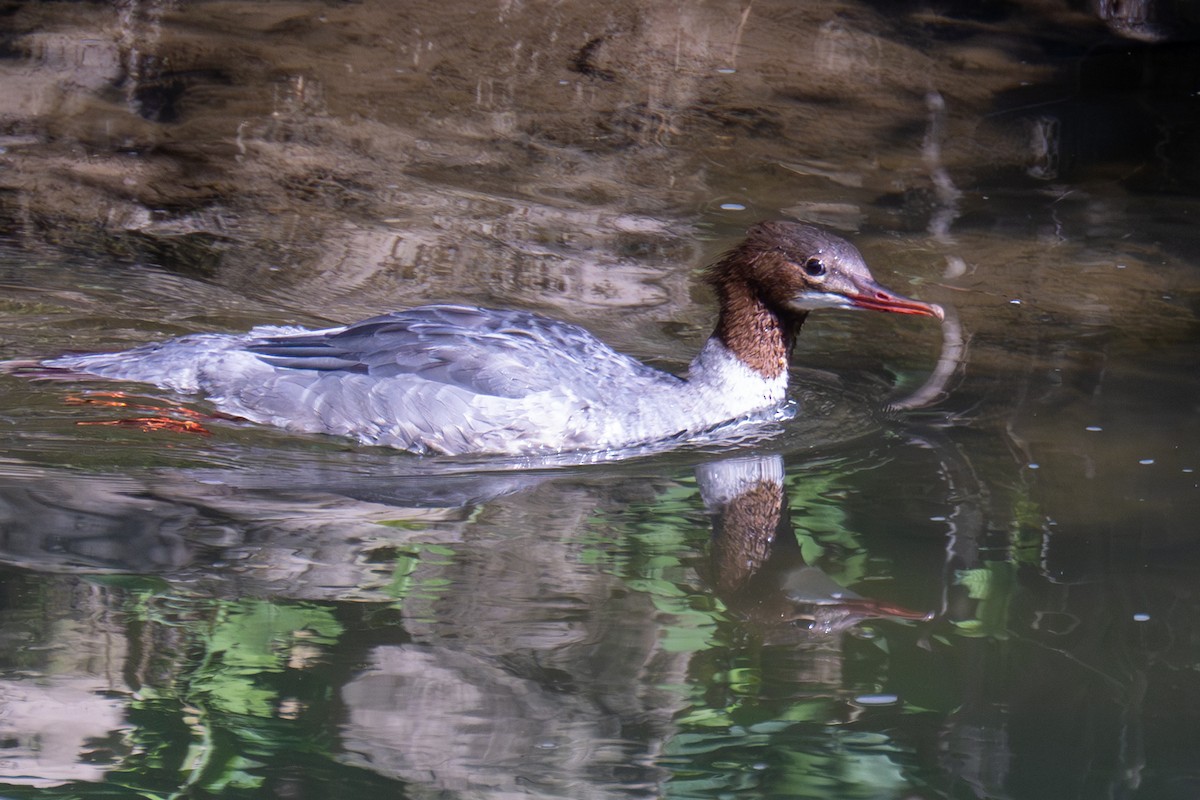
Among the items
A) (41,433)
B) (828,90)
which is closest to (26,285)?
(41,433)

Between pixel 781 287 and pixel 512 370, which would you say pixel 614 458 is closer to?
pixel 512 370

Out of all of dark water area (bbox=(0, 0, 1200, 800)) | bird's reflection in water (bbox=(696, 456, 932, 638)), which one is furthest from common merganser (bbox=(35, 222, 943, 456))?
bird's reflection in water (bbox=(696, 456, 932, 638))

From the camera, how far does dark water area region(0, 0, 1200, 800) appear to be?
3.99m

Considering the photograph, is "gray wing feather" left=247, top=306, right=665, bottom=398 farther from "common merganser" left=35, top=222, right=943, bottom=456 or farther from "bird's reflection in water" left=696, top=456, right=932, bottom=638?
"bird's reflection in water" left=696, top=456, right=932, bottom=638

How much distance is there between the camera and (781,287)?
6.91m

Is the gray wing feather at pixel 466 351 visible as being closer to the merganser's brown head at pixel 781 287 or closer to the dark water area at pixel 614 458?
the dark water area at pixel 614 458

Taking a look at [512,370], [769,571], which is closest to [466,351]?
[512,370]

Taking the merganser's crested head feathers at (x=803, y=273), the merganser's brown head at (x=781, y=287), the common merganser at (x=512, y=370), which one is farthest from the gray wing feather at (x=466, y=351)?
the merganser's crested head feathers at (x=803, y=273)

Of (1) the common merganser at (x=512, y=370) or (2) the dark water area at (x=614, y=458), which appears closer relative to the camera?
(2) the dark water area at (x=614, y=458)

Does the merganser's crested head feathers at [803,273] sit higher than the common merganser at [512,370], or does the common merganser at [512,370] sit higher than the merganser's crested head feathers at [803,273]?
the merganser's crested head feathers at [803,273]

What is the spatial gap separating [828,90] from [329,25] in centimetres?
439

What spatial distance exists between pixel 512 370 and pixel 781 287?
4.41 ft

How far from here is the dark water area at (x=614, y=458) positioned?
3990 mm

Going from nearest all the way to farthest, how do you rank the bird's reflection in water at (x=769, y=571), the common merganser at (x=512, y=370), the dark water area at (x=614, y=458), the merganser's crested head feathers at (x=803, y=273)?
the dark water area at (x=614, y=458) → the bird's reflection in water at (x=769, y=571) → the common merganser at (x=512, y=370) → the merganser's crested head feathers at (x=803, y=273)
